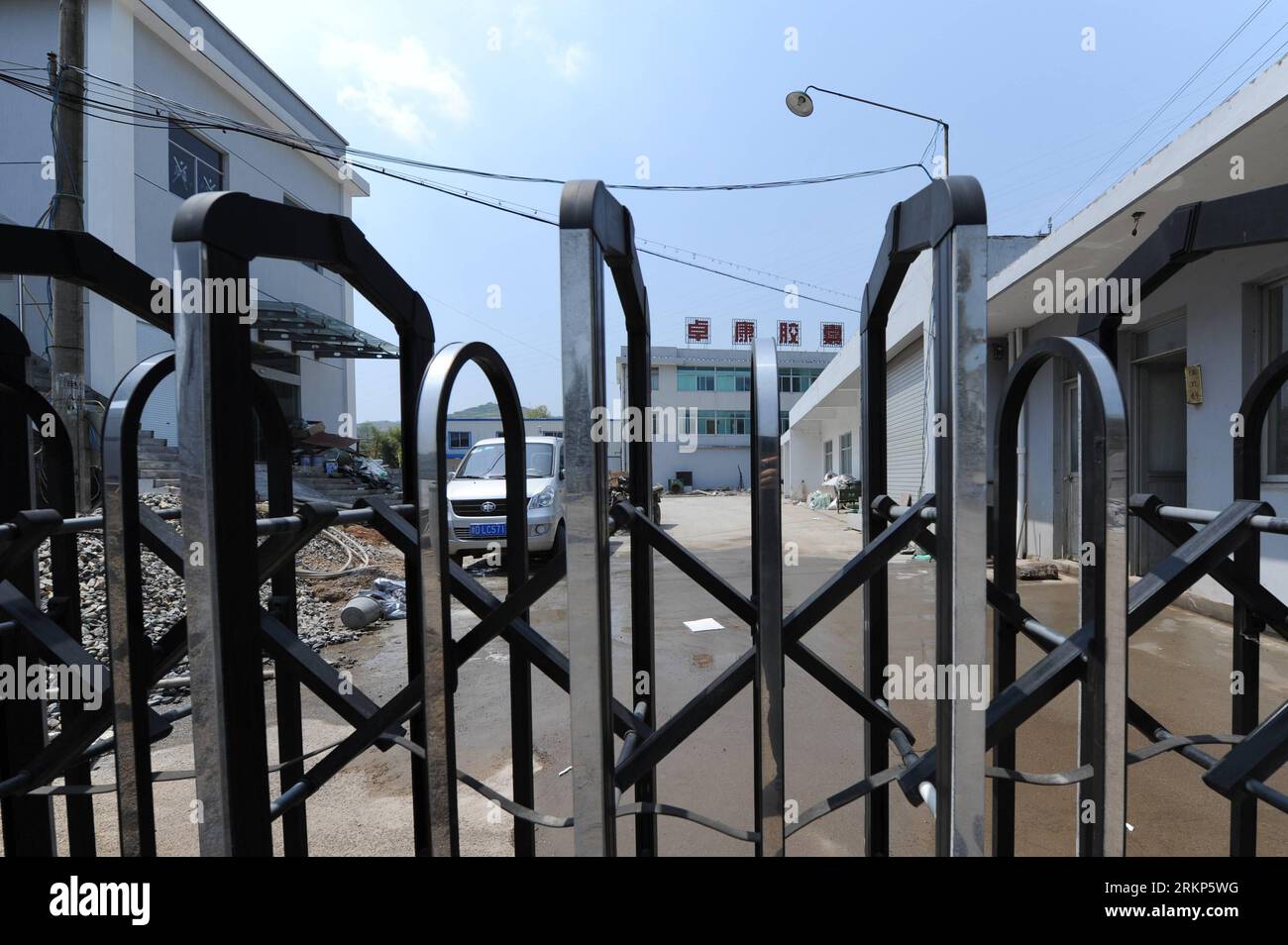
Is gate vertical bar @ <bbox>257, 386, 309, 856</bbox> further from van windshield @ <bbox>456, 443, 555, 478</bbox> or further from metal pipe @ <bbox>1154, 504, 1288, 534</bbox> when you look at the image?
van windshield @ <bbox>456, 443, 555, 478</bbox>

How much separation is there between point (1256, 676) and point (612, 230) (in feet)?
6.96

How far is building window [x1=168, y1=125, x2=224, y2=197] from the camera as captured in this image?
1192cm

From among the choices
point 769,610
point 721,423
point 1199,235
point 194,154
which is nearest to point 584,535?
point 769,610

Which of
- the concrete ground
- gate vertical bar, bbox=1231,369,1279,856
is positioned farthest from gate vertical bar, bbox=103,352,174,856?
gate vertical bar, bbox=1231,369,1279,856

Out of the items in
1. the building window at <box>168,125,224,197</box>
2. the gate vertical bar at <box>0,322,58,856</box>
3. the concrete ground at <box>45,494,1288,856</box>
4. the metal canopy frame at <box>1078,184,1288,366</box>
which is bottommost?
the concrete ground at <box>45,494,1288,856</box>

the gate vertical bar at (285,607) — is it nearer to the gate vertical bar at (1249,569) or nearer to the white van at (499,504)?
the gate vertical bar at (1249,569)

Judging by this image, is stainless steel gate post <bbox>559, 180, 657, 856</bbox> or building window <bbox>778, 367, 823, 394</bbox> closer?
stainless steel gate post <bbox>559, 180, 657, 856</bbox>

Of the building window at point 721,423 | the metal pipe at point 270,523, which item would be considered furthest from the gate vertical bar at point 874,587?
the building window at point 721,423

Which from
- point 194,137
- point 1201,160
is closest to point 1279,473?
point 1201,160

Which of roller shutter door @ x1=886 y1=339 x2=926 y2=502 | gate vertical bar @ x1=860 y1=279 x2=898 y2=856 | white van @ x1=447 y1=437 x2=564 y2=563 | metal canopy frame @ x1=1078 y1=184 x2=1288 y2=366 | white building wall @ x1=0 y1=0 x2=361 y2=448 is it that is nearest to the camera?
metal canopy frame @ x1=1078 y1=184 x2=1288 y2=366

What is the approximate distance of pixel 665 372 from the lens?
108 ft

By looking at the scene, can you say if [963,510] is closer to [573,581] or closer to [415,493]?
[573,581]

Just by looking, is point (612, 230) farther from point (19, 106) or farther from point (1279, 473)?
point (19, 106)

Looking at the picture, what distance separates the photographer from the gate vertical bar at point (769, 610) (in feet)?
3.97
